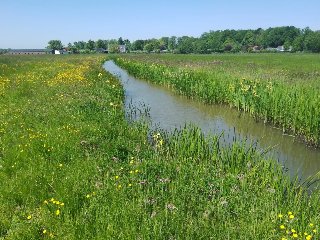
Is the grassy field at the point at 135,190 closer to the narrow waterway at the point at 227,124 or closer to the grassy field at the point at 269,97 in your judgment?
the narrow waterway at the point at 227,124

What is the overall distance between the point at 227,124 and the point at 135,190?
33.3 feet

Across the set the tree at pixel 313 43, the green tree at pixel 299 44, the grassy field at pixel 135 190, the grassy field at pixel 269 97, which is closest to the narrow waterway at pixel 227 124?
the grassy field at pixel 269 97

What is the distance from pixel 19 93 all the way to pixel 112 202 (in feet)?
44.5

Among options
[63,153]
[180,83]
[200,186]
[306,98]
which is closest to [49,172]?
[63,153]

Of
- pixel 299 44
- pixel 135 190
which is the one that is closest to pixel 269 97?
pixel 135 190

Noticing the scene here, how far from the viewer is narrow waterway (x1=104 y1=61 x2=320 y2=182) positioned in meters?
11.3

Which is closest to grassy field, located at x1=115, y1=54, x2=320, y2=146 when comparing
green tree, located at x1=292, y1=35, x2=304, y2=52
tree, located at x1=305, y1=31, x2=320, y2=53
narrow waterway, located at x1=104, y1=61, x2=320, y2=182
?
narrow waterway, located at x1=104, y1=61, x2=320, y2=182

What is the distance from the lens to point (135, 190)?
6.95m

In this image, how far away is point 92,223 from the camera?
18.9ft

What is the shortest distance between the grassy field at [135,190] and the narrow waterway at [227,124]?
1235 mm

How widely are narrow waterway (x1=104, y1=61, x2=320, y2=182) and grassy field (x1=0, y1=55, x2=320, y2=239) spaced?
4.05 feet

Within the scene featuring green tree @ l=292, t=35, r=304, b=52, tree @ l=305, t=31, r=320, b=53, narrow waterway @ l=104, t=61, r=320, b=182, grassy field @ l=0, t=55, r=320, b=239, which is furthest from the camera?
green tree @ l=292, t=35, r=304, b=52

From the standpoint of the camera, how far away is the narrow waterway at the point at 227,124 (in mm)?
11289

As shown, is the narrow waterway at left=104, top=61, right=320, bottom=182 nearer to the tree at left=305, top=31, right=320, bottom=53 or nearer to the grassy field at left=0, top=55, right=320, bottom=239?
the grassy field at left=0, top=55, right=320, bottom=239
